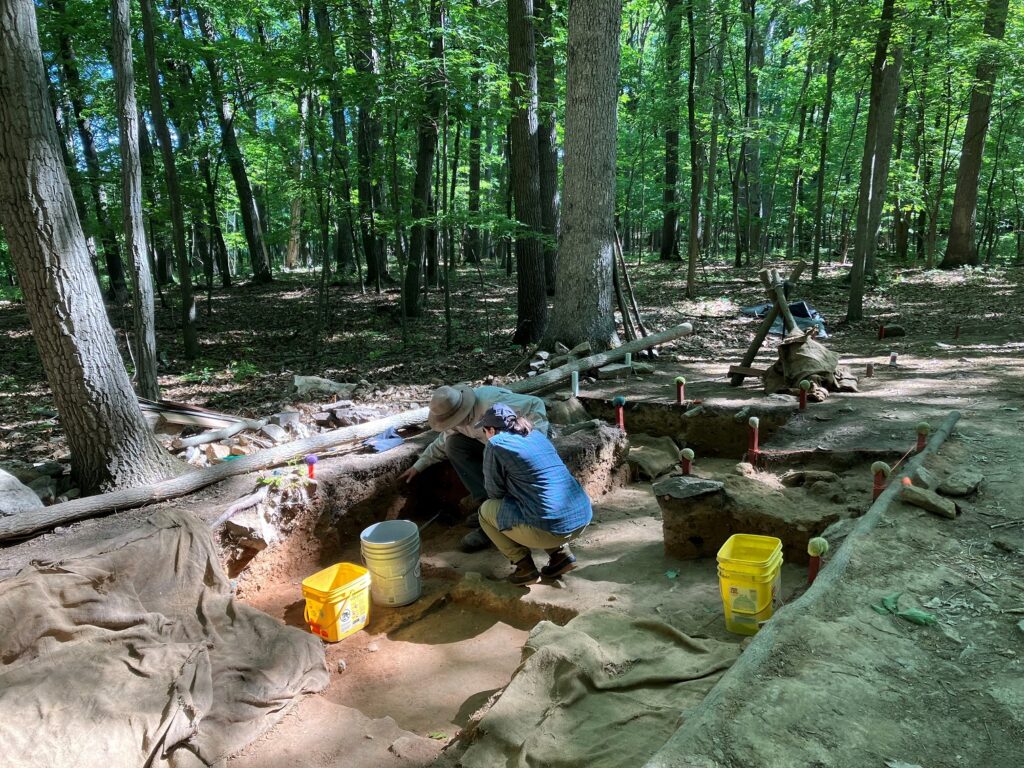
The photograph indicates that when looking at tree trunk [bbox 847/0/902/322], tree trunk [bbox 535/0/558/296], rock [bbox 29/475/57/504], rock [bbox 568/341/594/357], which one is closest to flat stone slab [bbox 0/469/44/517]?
rock [bbox 29/475/57/504]

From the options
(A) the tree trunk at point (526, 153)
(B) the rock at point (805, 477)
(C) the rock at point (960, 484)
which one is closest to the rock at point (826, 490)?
(B) the rock at point (805, 477)

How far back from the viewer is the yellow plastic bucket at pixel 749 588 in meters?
3.18

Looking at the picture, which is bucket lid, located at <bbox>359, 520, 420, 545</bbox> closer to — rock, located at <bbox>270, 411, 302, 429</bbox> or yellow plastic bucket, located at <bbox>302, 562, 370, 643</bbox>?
yellow plastic bucket, located at <bbox>302, 562, 370, 643</bbox>

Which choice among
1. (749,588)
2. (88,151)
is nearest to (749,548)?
(749,588)

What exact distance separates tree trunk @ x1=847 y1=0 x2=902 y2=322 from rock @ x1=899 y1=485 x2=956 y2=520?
7.97m

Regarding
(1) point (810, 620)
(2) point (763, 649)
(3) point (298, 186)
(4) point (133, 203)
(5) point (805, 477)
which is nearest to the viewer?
(2) point (763, 649)

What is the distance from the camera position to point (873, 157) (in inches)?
439

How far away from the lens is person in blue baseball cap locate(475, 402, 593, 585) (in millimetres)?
3941

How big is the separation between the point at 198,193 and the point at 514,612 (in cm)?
1065

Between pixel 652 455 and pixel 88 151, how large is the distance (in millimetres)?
17785

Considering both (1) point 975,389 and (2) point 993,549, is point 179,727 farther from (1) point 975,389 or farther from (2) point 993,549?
(1) point 975,389

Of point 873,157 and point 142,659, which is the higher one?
point 873,157

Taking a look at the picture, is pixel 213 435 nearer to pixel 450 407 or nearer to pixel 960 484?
pixel 450 407

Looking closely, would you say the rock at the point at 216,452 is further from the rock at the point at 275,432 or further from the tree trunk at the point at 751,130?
the tree trunk at the point at 751,130
